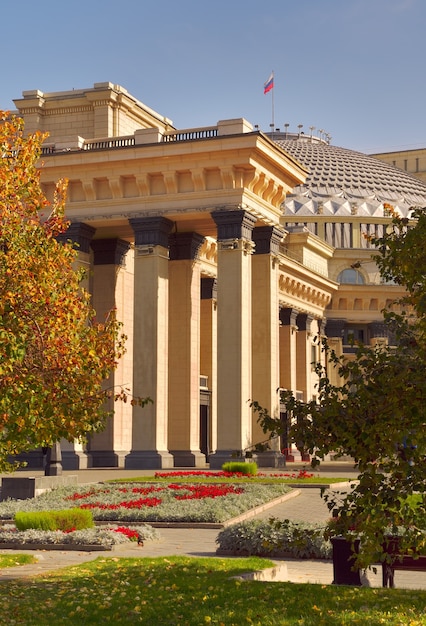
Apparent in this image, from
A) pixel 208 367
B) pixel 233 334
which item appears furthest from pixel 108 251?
pixel 208 367

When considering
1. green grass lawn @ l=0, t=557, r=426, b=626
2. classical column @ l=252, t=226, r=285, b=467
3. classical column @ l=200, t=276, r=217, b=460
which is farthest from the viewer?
classical column @ l=200, t=276, r=217, b=460

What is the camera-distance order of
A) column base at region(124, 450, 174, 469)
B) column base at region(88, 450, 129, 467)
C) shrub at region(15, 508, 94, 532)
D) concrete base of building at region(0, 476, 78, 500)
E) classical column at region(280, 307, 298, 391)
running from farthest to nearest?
classical column at region(280, 307, 298, 391)
column base at region(88, 450, 129, 467)
column base at region(124, 450, 174, 469)
concrete base of building at region(0, 476, 78, 500)
shrub at region(15, 508, 94, 532)

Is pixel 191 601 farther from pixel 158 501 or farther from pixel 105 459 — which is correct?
pixel 105 459

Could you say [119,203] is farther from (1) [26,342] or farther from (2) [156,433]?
(1) [26,342]

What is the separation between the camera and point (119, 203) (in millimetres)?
47062

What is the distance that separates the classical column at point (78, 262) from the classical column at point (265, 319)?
8603 mm

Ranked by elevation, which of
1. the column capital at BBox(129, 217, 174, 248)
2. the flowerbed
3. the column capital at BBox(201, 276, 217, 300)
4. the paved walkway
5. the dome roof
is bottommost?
the paved walkway

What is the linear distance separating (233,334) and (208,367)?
13.3 metres

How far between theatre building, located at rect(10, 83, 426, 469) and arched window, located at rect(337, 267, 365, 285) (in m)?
34.9

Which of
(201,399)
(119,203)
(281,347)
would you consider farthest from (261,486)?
(281,347)

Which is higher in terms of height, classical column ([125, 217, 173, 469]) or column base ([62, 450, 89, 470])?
classical column ([125, 217, 173, 469])

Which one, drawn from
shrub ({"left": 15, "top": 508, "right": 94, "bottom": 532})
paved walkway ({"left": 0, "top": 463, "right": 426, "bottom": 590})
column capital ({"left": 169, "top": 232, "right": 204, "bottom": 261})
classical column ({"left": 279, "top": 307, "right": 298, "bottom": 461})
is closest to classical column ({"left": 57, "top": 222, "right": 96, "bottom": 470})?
column capital ({"left": 169, "top": 232, "right": 204, "bottom": 261})

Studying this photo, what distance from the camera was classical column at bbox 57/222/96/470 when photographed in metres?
46.2

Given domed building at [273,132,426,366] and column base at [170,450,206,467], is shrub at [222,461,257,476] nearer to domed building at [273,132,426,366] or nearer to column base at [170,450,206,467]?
column base at [170,450,206,467]
